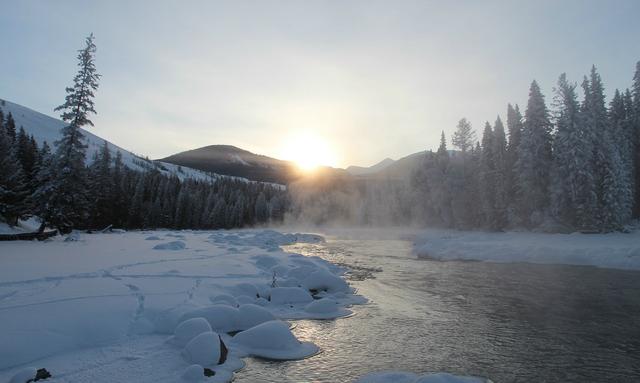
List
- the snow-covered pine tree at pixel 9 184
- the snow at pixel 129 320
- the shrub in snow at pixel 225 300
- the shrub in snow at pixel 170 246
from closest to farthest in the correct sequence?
1. the snow at pixel 129 320
2. the shrub in snow at pixel 225 300
3. the shrub in snow at pixel 170 246
4. the snow-covered pine tree at pixel 9 184

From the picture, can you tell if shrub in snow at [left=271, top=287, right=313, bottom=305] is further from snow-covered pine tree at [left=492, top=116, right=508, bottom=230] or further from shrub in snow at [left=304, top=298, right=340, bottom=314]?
snow-covered pine tree at [left=492, top=116, right=508, bottom=230]

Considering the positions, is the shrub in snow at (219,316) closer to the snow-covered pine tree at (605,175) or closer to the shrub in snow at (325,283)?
the shrub in snow at (325,283)

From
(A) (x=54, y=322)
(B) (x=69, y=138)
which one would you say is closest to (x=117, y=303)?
(A) (x=54, y=322)

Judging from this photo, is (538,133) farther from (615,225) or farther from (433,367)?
(433,367)

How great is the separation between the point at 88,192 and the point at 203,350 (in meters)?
28.1

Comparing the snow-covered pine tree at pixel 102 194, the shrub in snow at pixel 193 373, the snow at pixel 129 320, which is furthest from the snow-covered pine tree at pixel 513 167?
the snow-covered pine tree at pixel 102 194

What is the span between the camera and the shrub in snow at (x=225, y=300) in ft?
42.5

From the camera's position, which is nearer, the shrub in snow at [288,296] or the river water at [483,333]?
the river water at [483,333]

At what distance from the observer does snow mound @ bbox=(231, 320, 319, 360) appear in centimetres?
968

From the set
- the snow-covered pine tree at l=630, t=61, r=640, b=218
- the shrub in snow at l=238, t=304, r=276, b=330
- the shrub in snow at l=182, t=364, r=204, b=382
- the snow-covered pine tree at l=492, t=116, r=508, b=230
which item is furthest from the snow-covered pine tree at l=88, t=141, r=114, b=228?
the snow-covered pine tree at l=630, t=61, r=640, b=218

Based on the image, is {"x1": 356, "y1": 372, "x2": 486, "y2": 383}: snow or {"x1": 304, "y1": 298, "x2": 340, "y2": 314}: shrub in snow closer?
{"x1": 356, "y1": 372, "x2": 486, "y2": 383}: snow

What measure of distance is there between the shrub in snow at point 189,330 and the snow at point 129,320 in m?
0.02

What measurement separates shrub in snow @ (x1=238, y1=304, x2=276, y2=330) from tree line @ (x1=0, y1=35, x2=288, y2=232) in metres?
24.9

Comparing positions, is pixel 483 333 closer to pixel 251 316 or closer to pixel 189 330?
pixel 251 316
